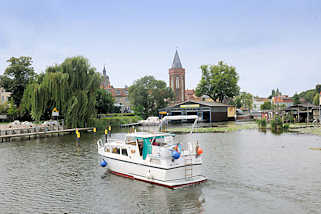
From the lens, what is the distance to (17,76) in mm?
63406

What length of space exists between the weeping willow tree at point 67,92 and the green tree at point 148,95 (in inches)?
1379

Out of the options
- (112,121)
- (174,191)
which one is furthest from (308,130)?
(112,121)

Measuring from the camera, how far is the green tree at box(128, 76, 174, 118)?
84.2 meters

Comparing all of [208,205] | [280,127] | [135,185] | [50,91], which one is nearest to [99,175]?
[135,185]

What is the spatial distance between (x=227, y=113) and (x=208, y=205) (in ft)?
231

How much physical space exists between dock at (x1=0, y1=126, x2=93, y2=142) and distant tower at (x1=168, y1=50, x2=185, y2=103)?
311ft

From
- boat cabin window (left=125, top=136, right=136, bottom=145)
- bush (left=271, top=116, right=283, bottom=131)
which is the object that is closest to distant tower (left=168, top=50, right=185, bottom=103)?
bush (left=271, top=116, right=283, bottom=131)

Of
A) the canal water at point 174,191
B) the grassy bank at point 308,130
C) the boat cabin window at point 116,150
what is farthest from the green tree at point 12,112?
the grassy bank at point 308,130

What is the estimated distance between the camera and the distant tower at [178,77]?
A: 461ft

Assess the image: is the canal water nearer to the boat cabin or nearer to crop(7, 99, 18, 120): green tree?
the boat cabin

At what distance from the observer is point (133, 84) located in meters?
87.9

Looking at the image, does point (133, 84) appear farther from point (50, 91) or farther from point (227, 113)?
point (50, 91)

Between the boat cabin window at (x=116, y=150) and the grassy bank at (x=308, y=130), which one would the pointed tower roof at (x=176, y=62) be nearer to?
the grassy bank at (x=308, y=130)

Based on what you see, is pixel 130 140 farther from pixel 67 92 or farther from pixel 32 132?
pixel 32 132
